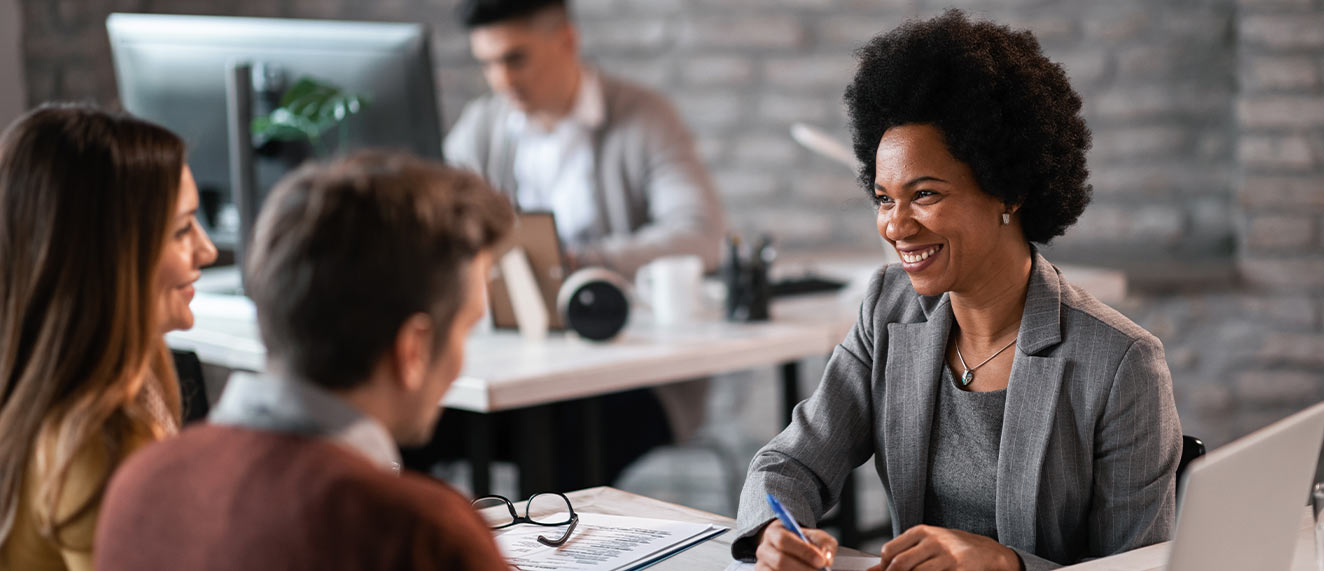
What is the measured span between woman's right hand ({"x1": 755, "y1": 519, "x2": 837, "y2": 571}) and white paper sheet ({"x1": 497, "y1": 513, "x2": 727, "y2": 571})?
0.37 feet

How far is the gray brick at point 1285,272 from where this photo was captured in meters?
3.24

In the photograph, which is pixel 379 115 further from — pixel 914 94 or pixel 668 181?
pixel 914 94

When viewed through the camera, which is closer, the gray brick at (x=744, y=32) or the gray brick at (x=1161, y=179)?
the gray brick at (x=1161, y=179)

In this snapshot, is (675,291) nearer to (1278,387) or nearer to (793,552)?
(793,552)

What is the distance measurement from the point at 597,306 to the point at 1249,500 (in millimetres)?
1526

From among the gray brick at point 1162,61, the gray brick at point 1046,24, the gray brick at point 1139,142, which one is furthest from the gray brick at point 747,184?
the gray brick at point 1162,61

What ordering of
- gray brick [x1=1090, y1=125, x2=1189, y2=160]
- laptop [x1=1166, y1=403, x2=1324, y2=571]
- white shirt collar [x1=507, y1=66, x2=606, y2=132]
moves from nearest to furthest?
laptop [x1=1166, y1=403, x2=1324, y2=571] < white shirt collar [x1=507, y1=66, x2=606, y2=132] < gray brick [x1=1090, y1=125, x2=1189, y2=160]

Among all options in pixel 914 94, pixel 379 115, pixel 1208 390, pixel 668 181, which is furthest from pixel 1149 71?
pixel 914 94

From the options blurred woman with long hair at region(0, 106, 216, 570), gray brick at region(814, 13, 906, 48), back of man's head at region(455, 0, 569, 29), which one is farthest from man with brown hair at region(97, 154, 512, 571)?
gray brick at region(814, 13, 906, 48)

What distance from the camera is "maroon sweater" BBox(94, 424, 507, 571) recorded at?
73cm

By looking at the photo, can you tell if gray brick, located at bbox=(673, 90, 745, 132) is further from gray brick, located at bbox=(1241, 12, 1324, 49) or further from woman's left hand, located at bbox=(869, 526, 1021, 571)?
woman's left hand, located at bbox=(869, 526, 1021, 571)

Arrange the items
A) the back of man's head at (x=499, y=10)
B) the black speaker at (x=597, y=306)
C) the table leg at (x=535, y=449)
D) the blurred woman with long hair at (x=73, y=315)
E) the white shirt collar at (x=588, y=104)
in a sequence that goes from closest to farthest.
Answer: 1. the blurred woman with long hair at (x=73, y=315)
2. the table leg at (x=535, y=449)
3. the black speaker at (x=597, y=306)
4. the back of man's head at (x=499, y=10)
5. the white shirt collar at (x=588, y=104)

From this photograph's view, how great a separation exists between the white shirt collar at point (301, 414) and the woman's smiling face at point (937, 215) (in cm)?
76

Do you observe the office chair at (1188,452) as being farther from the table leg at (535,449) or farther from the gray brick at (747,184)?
the gray brick at (747,184)
